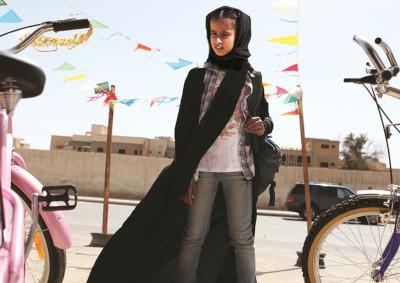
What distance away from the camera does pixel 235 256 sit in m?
3.04

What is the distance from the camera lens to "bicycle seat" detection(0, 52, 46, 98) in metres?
1.14

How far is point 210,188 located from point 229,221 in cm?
22

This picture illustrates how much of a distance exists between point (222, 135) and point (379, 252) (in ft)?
3.45

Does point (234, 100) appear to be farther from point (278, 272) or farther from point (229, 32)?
point (278, 272)

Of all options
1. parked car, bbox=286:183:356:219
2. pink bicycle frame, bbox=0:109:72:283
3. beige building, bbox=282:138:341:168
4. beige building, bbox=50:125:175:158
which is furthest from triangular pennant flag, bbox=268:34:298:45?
beige building, bbox=282:138:341:168

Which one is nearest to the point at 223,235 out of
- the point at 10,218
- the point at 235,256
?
the point at 235,256

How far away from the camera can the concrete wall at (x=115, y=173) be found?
1102 inches

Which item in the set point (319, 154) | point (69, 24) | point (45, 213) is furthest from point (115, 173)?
point (319, 154)

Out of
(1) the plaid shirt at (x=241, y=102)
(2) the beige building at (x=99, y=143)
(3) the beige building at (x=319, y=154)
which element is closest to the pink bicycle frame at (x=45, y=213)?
(1) the plaid shirt at (x=241, y=102)

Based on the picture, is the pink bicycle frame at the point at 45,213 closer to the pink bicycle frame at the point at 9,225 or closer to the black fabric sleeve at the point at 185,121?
the black fabric sleeve at the point at 185,121

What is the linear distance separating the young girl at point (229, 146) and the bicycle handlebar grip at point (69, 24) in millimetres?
716

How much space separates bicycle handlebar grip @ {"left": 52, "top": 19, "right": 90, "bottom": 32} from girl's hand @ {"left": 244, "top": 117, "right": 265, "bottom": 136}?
3.22 feet

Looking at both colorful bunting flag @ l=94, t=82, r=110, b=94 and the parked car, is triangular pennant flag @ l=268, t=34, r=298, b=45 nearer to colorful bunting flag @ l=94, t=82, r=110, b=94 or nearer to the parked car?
colorful bunting flag @ l=94, t=82, r=110, b=94

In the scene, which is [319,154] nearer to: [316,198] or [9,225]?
[316,198]
